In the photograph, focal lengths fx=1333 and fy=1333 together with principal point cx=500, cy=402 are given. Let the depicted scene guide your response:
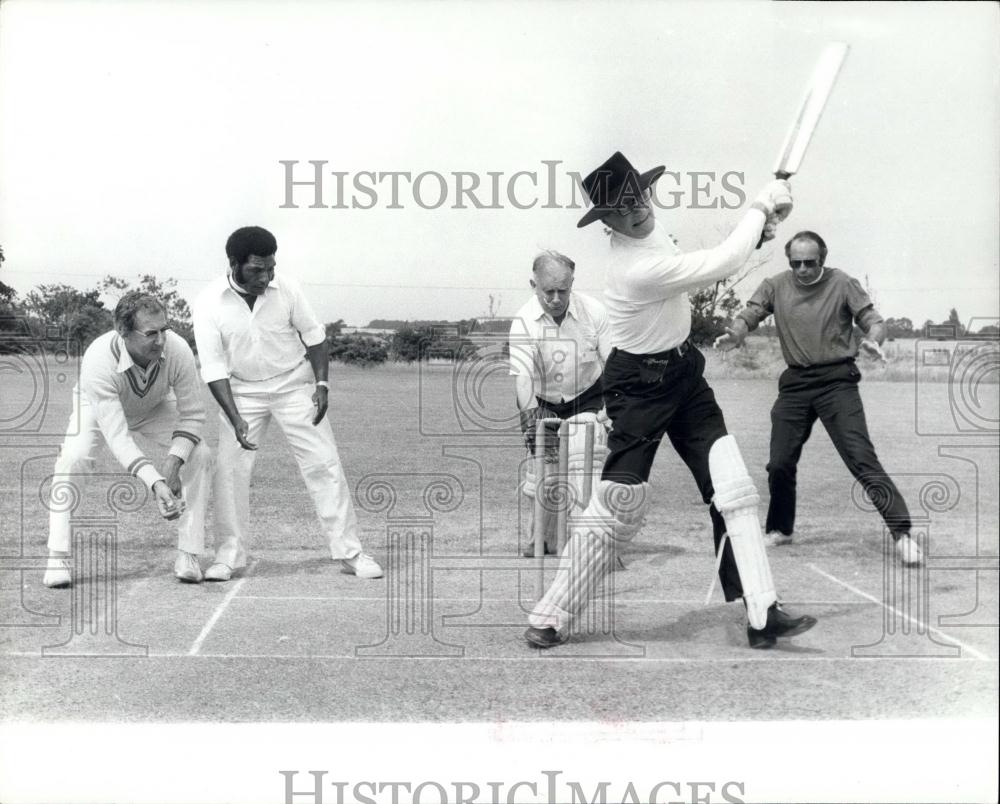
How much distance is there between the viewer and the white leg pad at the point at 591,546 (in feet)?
17.0

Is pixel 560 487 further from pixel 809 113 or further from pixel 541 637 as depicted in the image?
pixel 809 113

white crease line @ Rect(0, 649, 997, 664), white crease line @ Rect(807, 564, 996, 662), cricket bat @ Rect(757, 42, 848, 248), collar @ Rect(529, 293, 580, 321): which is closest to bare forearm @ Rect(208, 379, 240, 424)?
white crease line @ Rect(0, 649, 997, 664)

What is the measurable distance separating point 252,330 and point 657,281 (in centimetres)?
175

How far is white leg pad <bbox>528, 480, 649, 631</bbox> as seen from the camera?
5.18m

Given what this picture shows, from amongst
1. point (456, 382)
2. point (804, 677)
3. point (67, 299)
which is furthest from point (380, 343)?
point (804, 677)

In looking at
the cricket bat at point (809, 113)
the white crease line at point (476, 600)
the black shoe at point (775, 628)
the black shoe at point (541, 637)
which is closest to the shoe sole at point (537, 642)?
the black shoe at point (541, 637)

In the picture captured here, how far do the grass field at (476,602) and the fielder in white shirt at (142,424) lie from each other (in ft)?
0.28

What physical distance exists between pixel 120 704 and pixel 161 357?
1.45m

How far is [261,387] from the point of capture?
5.73 meters

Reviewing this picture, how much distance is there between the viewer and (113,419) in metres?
5.57

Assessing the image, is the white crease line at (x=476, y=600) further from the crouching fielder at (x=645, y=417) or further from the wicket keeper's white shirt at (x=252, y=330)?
the wicket keeper's white shirt at (x=252, y=330)

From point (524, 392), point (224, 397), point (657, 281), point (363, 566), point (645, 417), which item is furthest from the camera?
point (524, 392)

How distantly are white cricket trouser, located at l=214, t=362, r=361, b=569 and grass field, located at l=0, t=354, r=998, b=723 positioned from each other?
0.22 ft

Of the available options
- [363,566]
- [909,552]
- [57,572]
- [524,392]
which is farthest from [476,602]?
[909,552]
